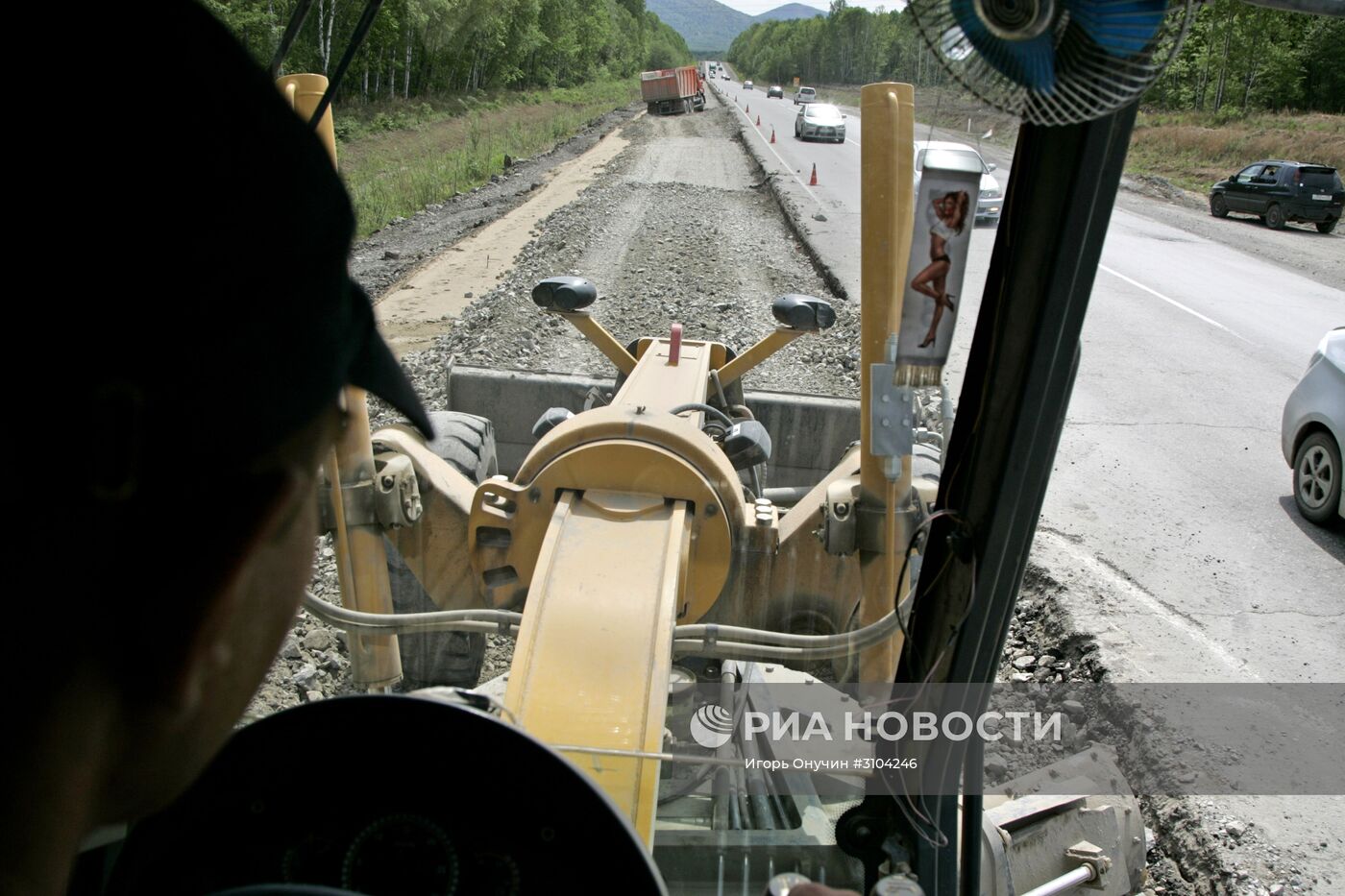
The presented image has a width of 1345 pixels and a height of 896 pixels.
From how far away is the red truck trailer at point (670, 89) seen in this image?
195 ft

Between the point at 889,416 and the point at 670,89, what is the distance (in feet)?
201

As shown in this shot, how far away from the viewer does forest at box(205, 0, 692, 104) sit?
700cm

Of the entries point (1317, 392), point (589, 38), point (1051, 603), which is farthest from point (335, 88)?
point (589, 38)

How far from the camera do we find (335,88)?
1.43m

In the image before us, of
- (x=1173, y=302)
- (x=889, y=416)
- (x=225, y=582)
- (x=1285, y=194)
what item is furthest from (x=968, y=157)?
(x=1285, y=194)

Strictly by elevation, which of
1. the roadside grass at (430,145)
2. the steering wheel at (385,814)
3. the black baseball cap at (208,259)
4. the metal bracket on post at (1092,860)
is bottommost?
the roadside grass at (430,145)

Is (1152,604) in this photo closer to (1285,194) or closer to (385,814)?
(385,814)

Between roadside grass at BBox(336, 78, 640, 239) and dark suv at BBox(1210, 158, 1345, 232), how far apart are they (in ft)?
61.9

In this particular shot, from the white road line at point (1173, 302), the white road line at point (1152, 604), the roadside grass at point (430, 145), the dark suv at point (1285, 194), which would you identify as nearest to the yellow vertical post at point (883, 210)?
the white road line at point (1152, 604)

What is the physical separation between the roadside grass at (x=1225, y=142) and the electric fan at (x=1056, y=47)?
31.5m

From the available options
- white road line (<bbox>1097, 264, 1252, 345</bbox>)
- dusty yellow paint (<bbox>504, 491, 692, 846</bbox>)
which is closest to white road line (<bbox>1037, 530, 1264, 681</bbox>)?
dusty yellow paint (<bbox>504, 491, 692, 846</bbox>)

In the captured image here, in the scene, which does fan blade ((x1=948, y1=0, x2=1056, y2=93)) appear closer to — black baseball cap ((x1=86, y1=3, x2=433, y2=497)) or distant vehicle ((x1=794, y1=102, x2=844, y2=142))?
black baseball cap ((x1=86, y1=3, x2=433, y2=497))

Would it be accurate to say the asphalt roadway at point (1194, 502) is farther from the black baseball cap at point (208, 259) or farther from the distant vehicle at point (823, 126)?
the distant vehicle at point (823, 126)

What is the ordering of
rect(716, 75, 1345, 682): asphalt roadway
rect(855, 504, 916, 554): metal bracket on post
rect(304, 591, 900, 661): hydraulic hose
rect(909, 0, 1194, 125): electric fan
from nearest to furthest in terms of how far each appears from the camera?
rect(909, 0, 1194, 125): electric fan, rect(304, 591, 900, 661): hydraulic hose, rect(855, 504, 916, 554): metal bracket on post, rect(716, 75, 1345, 682): asphalt roadway
